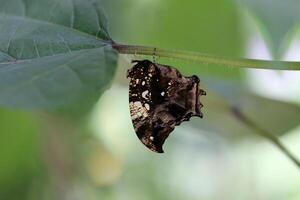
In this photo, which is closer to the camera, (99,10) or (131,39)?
(99,10)

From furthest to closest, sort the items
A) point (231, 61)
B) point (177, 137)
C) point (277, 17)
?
point (177, 137), point (277, 17), point (231, 61)

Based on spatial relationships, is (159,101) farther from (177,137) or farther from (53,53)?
(177,137)

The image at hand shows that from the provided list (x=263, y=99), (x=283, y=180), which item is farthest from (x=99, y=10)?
(x=283, y=180)

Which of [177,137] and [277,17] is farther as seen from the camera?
[177,137]

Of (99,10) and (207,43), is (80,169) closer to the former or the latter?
(207,43)

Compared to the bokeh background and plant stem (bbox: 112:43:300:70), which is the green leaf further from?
the bokeh background

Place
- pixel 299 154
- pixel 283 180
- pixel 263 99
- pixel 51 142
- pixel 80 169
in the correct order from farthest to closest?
pixel 283 180
pixel 299 154
pixel 80 169
pixel 51 142
pixel 263 99

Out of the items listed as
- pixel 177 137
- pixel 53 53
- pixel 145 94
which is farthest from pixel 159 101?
pixel 177 137
